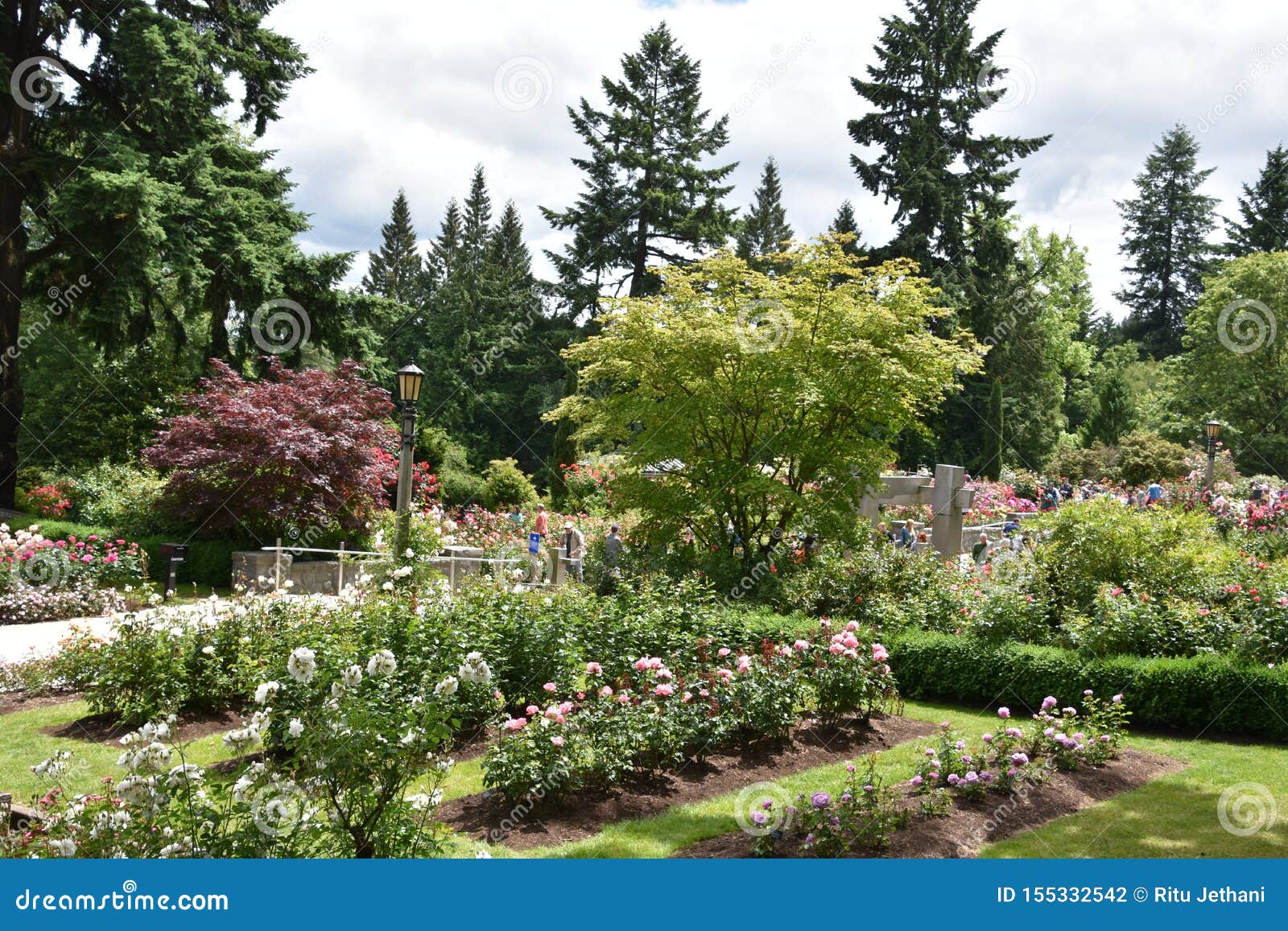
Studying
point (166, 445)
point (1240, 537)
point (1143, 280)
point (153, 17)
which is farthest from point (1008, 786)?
point (1143, 280)

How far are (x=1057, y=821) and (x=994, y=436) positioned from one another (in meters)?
32.2

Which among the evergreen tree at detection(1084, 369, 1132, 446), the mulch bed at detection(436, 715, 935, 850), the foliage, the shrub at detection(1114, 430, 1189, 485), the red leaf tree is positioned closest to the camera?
the mulch bed at detection(436, 715, 935, 850)

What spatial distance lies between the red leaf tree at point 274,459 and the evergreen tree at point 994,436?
26.6 meters

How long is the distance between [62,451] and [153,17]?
9.19 meters

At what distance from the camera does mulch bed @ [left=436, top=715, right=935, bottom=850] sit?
5691mm

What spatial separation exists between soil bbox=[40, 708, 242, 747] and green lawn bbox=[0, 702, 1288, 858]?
11 centimetres

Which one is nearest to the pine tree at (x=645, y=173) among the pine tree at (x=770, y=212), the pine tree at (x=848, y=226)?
the pine tree at (x=848, y=226)

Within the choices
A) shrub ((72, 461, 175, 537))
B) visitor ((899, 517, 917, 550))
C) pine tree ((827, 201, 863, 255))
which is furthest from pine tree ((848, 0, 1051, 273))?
shrub ((72, 461, 175, 537))

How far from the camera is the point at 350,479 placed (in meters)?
15.9

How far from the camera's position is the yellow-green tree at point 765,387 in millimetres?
12758

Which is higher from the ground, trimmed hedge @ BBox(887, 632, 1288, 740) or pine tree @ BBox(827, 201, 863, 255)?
pine tree @ BBox(827, 201, 863, 255)

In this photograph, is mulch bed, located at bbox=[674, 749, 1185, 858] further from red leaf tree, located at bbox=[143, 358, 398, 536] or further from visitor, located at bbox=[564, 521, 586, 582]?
red leaf tree, located at bbox=[143, 358, 398, 536]

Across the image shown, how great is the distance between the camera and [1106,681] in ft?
28.6

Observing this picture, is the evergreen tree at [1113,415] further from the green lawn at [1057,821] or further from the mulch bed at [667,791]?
the mulch bed at [667,791]
